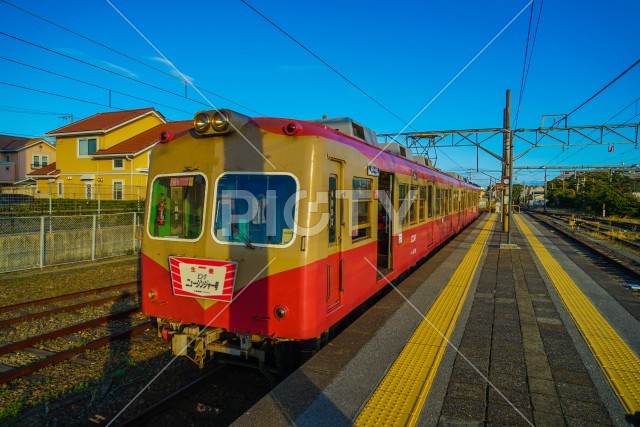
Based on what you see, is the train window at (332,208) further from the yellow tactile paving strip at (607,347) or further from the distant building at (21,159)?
the distant building at (21,159)

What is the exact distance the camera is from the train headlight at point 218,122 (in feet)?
15.4

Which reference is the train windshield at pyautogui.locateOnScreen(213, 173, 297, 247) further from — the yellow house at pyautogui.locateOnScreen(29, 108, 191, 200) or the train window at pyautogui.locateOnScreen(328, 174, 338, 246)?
the yellow house at pyautogui.locateOnScreen(29, 108, 191, 200)

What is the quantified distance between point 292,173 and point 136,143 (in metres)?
26.7

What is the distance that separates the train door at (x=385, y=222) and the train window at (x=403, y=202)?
24 centimetres

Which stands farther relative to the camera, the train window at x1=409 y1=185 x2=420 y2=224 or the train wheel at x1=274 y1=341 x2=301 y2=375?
the train window at x1=409 y1=185 x2=420 y2=224

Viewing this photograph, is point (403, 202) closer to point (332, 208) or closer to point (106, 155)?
point (332, 208)

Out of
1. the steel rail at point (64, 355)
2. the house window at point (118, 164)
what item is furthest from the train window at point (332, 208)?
the house window at point (118, 164)

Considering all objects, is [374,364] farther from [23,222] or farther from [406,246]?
[23,222]

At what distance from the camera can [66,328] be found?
6.77m

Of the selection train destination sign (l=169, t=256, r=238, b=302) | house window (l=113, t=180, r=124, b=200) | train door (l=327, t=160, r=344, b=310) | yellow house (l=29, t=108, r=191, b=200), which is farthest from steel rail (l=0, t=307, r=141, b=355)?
house window (l=113, t=180, r=124, b=200)

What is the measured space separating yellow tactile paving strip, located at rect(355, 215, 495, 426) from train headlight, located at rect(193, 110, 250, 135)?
3.09 meters

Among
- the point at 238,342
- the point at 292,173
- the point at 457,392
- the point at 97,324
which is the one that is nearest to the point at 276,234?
the point at 292,173

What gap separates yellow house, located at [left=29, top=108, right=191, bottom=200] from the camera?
26391mm

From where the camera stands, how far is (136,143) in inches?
1103
